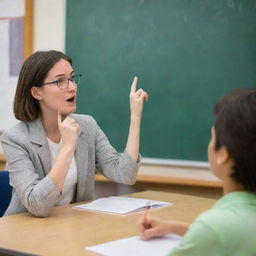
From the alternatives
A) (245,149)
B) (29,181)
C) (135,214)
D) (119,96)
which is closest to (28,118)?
(29,181)

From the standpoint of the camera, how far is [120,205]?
1.91 metres

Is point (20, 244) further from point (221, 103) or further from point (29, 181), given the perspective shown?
point (221, 103)

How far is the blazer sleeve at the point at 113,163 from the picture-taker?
215cm

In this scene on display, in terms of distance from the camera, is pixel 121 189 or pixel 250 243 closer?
pixel 250 243

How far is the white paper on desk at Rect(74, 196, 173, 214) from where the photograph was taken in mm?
1836

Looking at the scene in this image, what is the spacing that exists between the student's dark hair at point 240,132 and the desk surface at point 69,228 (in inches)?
20.3

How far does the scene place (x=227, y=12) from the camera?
2.78 m

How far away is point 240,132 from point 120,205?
1.03m

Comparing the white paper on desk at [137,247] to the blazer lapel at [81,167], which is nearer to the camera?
the white paper on desk at [137,247]

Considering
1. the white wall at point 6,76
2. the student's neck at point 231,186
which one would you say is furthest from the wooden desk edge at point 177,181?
the student's neck at point 231,186

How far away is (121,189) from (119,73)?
808 millimetres

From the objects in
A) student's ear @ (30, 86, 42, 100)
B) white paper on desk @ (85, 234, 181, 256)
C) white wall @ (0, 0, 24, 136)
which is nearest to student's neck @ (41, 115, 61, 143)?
student's ear @ (30, 86, 42, 100)

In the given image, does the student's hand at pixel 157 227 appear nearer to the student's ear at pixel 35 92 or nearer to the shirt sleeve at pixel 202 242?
the shirt sleeve at pixel 202 242

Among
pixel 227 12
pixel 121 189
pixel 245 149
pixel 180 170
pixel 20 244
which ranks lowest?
pixel 121 189
